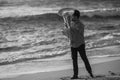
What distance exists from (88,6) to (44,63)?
2207 centimetres

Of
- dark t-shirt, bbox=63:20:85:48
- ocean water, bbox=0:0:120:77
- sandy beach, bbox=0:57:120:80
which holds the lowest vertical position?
ocean water, bbox=0:0:120:77

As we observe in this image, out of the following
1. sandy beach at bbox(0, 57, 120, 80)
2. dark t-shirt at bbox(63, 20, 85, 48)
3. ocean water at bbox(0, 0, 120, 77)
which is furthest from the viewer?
ocean water at bbox(0, 0, 120, 77)

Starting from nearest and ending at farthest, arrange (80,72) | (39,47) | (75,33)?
(75,33) < (80,72) < (39,47)

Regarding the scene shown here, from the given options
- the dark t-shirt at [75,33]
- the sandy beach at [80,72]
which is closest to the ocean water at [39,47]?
the sandy beach at [80,72]

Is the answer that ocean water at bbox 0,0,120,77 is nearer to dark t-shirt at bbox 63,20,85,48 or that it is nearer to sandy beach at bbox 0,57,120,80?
sandy beach at bbox 0,57,120,80

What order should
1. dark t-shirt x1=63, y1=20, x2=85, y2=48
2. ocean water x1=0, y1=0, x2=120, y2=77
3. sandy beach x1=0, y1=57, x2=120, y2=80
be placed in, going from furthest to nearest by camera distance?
1. ocean water x1=0, y1=0, x2=120, y2=77
2. sandy beach x1=0, y1=57, x2=120, y2=80
3. dark t-shirt x1=63, y1=20, x2=85, y2=48

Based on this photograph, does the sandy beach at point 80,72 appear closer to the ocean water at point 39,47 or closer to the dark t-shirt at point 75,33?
the ocean water at point 39,47

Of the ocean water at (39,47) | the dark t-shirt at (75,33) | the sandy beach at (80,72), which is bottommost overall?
the ocean water at (39,47)

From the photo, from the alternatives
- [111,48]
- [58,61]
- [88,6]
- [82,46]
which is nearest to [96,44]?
[111,48]

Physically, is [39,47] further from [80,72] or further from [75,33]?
[75,33]

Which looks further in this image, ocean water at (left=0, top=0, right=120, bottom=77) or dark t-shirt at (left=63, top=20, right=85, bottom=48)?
ocean water at (left=0, top=0, right=120, bottom=77)

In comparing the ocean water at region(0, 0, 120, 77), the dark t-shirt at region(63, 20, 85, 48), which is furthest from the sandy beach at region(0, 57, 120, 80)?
the dark t-shirt at region(63, 20, 85, 48)

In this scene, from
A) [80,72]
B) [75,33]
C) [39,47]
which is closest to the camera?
[75,33]

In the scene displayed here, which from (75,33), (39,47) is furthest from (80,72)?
(39,47)
